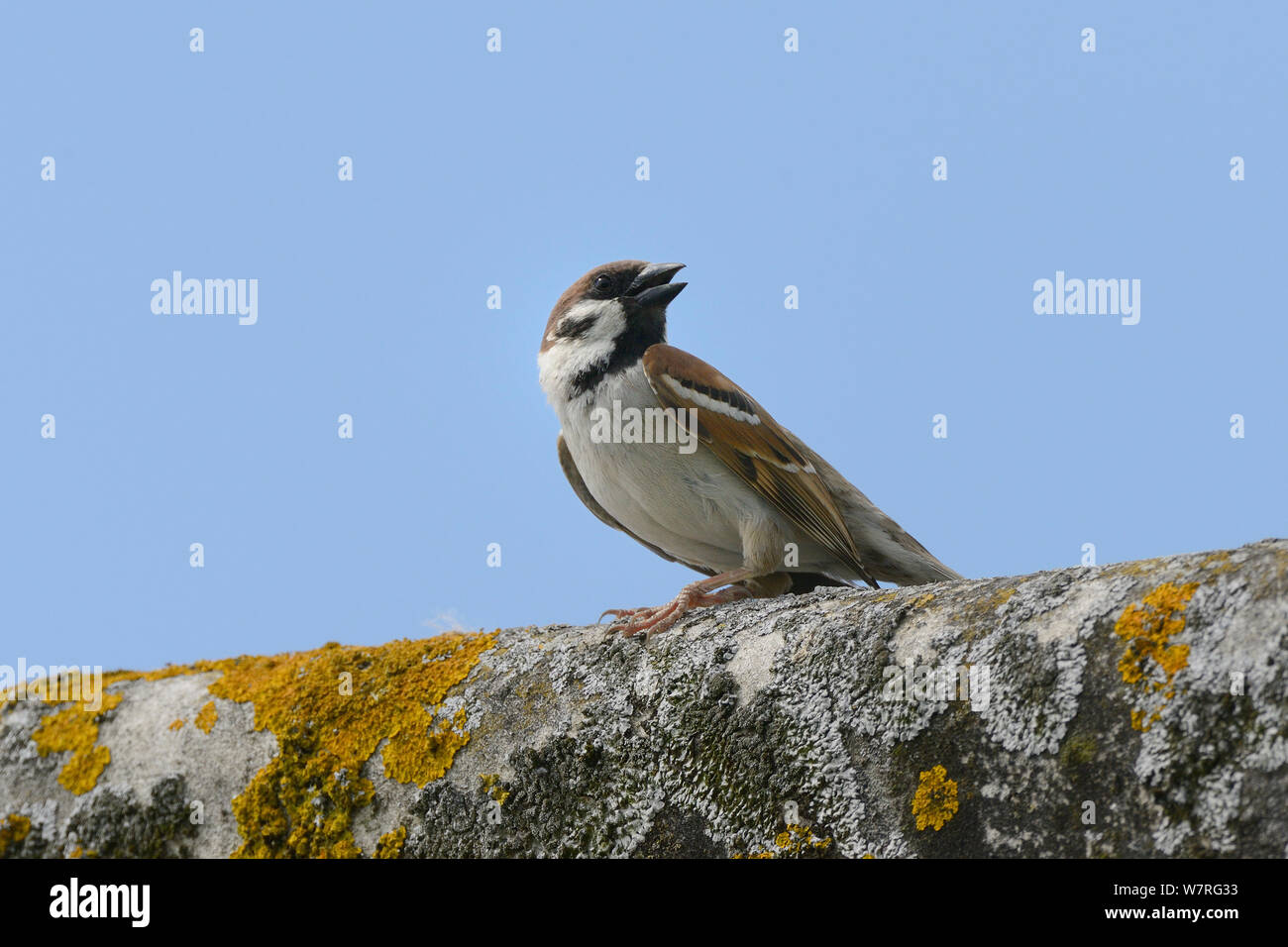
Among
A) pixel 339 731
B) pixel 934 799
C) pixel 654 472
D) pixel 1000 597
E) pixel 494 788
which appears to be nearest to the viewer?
pixel 934 799

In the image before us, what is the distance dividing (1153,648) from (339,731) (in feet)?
7.71

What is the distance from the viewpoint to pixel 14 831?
354 cm

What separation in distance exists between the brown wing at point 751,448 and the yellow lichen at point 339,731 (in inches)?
75.7

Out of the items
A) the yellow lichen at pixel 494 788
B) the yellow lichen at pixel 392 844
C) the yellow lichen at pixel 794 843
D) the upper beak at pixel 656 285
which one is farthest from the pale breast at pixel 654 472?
the yellow lichen at pixel 794 843

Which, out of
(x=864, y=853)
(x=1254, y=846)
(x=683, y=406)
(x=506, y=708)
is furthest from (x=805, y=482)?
(x=1254, y=846)

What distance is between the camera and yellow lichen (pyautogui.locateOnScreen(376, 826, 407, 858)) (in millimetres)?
3256

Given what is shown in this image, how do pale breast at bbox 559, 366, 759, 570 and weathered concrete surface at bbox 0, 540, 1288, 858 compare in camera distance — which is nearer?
weathered concrete surface at bbox 0, 540, 1288, 858

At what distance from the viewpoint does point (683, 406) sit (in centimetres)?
524

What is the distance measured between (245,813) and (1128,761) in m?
2.52

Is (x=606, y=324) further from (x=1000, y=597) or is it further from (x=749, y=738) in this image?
(x=1000, y=597)

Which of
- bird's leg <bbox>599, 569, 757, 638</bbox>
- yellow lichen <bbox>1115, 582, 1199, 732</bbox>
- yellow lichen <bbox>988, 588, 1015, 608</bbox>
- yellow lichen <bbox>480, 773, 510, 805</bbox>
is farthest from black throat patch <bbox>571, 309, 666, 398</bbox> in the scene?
yellow lichen <bbox>1115, 582, 1199, 732</bbox>

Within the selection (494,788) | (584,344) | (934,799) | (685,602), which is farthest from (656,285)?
(934,799)

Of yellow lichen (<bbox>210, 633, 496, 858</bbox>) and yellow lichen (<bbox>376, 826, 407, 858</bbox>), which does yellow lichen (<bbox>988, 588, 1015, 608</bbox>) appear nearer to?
yellow lichen (<bbox>210, 633, 496, 858</bbox>)
